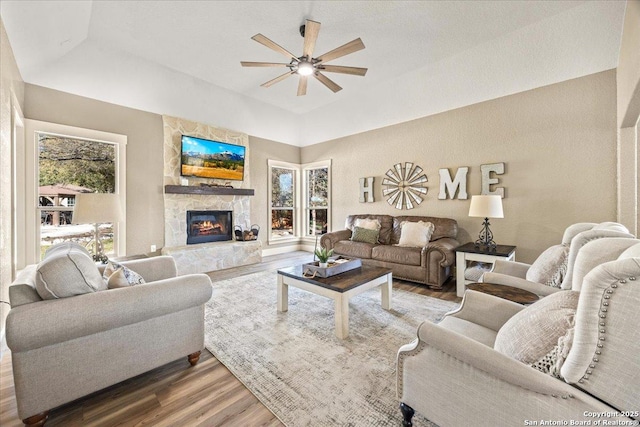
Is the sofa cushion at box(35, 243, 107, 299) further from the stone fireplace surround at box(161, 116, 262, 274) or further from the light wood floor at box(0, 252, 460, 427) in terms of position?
the stone fireplace surround at box(161, 116, 262, 274)

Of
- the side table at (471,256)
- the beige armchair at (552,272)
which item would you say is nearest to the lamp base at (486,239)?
the side table at (471,256)

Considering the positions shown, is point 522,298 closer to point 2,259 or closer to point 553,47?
point 553,47

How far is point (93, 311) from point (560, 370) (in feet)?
7.21

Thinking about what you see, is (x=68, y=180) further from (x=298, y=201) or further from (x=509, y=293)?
(x=509, y=293)

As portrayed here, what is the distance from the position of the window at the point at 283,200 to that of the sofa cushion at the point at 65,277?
4.70 m

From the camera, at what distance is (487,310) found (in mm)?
1631

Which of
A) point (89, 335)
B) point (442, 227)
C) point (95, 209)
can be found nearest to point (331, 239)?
point (442, 227)

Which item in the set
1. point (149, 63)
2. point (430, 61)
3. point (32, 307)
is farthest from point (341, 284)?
point (149, 63)

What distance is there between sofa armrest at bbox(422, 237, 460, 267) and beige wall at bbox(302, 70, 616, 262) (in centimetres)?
78

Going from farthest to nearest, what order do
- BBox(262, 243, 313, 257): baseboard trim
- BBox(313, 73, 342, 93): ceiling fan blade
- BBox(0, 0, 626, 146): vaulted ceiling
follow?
BBox(262, 243, 313, 257): baseboard trim < BBox(313, 73, 342, 93): ceiling fan blade < BBox(0, 0, 626, 146): vaulted ceiling

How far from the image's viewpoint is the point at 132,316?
5.31ft

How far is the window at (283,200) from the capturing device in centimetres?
653

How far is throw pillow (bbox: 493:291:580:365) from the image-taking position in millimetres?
1007

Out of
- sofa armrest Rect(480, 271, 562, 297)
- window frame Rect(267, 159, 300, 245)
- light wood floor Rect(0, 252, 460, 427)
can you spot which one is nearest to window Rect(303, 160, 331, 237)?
window frame Rect(267, 159, 300, 245)
